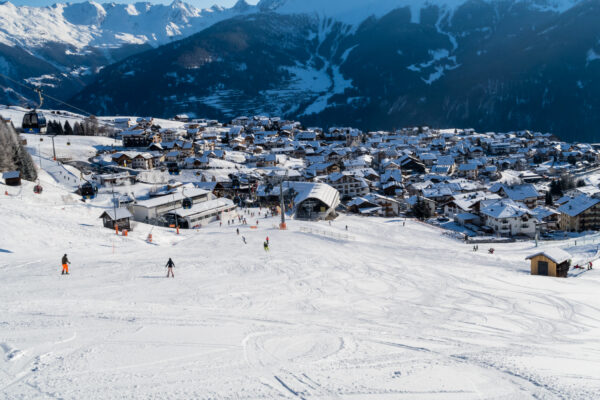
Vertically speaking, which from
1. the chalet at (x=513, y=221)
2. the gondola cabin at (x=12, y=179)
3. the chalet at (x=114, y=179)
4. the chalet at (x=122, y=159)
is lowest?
the chalet at (x=513, y=221)

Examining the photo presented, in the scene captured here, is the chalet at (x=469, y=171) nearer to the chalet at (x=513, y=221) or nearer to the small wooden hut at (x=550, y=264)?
the chalet at (x=513, y=221)

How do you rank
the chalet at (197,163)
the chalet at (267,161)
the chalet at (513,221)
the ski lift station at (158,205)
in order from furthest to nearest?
the chalet at (267,161), the chalet at (197,163), the chalet at (513,221), the ski lift station at (158,205)

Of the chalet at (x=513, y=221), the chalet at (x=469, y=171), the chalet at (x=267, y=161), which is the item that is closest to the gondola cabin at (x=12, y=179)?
the chalet at (x=267, y=161)

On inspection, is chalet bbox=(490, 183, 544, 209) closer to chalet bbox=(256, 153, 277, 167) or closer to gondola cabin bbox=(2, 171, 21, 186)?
chalet bbox=(256, 153, 277, 167)

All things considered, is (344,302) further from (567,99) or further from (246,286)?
(567,99)

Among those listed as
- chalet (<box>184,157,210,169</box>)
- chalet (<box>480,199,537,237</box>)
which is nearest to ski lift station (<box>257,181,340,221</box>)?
chalet (<box>480,199,537,237</box>)

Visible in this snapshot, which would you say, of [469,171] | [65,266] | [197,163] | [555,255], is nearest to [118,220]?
[65,266]
